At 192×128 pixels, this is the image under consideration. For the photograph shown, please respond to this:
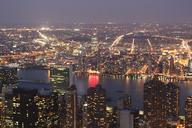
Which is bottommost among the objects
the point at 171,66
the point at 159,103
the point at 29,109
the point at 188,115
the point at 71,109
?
the point at 188,115

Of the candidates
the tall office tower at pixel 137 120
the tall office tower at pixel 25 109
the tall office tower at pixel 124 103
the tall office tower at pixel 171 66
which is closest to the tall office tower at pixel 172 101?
the tall office tower at pixel 124 103

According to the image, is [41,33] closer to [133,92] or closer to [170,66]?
[170,66]

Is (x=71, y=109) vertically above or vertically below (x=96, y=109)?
above

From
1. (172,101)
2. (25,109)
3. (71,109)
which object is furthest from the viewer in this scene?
(172,101)

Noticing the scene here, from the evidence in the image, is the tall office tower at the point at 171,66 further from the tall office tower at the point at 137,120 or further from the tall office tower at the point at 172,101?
the tall office tower at the point at 137,120

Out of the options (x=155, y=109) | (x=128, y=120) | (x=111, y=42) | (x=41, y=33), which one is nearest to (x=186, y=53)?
(x=111, y=42)

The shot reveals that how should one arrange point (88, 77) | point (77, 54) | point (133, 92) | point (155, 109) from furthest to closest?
point (77, 54), point (88, 77), point (133, 92), point (155, 109)

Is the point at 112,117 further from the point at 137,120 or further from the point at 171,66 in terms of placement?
the point at 171,66

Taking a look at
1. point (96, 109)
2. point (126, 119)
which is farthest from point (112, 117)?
point (96, 109)
